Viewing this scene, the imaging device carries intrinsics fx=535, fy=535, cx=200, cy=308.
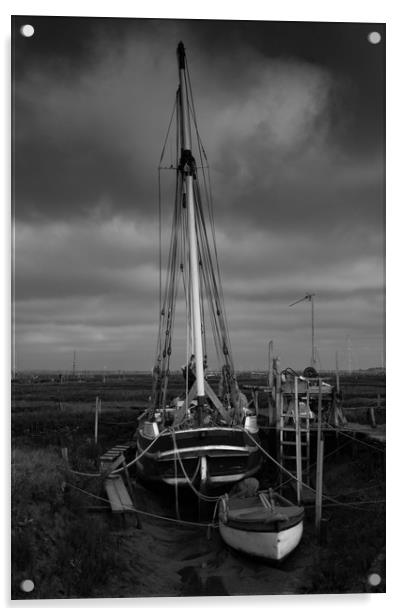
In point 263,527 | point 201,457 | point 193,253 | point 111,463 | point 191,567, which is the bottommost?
point 191,567

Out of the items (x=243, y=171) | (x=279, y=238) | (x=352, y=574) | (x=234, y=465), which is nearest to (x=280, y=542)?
(x=352, y=574)

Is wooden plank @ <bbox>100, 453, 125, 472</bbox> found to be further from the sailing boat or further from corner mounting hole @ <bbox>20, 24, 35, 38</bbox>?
corner mounting hole @ <bbox>20, 24, 35, 38</bbox>

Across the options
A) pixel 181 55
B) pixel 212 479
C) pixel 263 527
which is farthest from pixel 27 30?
pixel 212 479

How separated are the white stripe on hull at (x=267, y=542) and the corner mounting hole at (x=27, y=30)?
24.4 feet

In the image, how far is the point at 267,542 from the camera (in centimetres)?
761

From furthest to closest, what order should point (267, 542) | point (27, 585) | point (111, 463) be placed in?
point (111, 463)
point (267, 542)
point (27, 585)

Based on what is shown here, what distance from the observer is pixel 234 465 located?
1048cm

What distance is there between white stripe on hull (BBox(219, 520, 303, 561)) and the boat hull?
197cm

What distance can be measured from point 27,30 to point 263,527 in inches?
293

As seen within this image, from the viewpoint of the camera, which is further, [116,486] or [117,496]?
[116,486]

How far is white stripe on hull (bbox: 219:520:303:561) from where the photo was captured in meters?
7.55

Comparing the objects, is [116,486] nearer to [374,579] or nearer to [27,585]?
[27,585]
